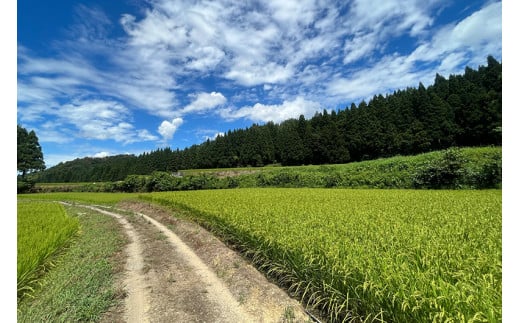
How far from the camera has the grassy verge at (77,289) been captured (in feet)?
14.2

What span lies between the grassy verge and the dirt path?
0.36 meters

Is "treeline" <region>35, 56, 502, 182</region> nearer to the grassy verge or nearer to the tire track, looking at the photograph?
the tire track

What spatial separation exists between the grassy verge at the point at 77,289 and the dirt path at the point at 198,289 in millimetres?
358

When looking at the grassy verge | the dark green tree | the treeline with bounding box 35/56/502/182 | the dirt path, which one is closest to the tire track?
the dirt path

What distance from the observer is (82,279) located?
5.82 metres

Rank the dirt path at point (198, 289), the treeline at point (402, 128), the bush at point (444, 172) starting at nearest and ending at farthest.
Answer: the dirt path at point (198, 289) < the bush at point (444, 172) < the treeline at point (402, 128)

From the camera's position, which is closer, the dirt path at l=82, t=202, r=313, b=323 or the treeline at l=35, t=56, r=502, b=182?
the dirt path at l=82, t=202, r=313, b=323

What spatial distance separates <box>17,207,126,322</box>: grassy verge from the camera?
433cm

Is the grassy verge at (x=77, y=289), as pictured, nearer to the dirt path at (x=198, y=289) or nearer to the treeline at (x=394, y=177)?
the dirt path at (x=198, y=289)

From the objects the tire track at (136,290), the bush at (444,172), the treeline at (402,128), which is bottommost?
the tire track at (136,290)

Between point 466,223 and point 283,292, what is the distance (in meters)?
5.36

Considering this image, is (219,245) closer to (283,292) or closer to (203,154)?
(283,292)

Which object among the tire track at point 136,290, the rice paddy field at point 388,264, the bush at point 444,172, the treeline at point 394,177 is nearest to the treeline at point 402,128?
the treeline at point 394,177
